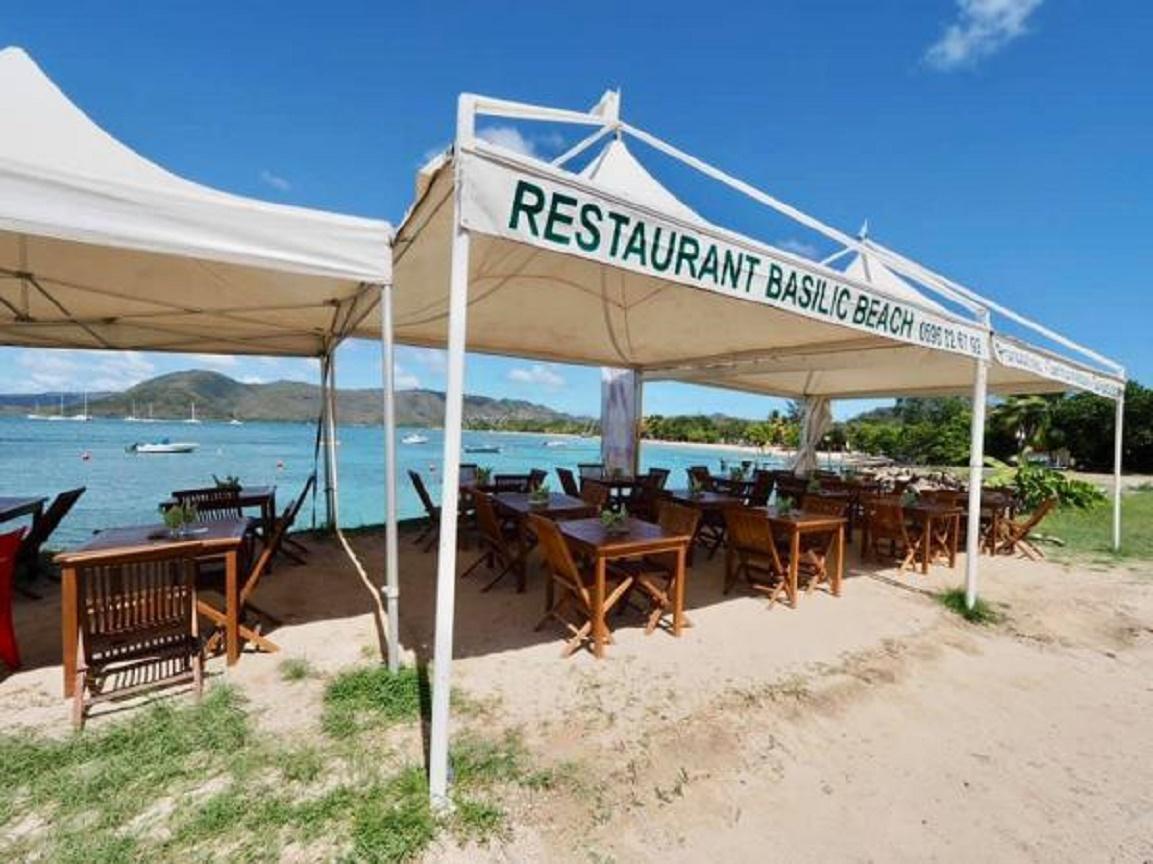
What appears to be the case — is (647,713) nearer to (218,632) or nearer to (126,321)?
(218,632)

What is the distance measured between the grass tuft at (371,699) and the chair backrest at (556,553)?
107 centimetres

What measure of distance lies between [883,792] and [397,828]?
198 centimetres

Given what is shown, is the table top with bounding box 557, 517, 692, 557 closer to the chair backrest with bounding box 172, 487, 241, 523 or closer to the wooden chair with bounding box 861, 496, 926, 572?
the wooden chair with bounding box 861, 496, 926, 572

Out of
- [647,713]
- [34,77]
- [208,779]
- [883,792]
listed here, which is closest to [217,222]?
[34,77]

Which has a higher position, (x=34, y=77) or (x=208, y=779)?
(x=34, y=77)

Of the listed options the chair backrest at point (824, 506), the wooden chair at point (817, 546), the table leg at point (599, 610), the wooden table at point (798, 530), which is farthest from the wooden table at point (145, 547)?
the chair backrest at point (824, 506)

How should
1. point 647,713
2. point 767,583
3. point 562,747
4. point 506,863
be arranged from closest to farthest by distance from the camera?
point 506,863 → point 562,747 → point 647,713 → point 767,583

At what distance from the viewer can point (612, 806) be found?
6.73 ft

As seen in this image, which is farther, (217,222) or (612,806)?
(217,222)

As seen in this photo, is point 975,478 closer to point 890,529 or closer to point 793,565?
point 890,529

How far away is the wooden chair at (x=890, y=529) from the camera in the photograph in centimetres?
559

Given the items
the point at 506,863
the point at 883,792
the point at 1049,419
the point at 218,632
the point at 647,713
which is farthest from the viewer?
the point at 1049,419

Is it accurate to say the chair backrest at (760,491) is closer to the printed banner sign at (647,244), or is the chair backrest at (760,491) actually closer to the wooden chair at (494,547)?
the wooden chair at (494,547)

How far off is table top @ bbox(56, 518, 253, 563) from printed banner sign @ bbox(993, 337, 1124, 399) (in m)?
6.42
